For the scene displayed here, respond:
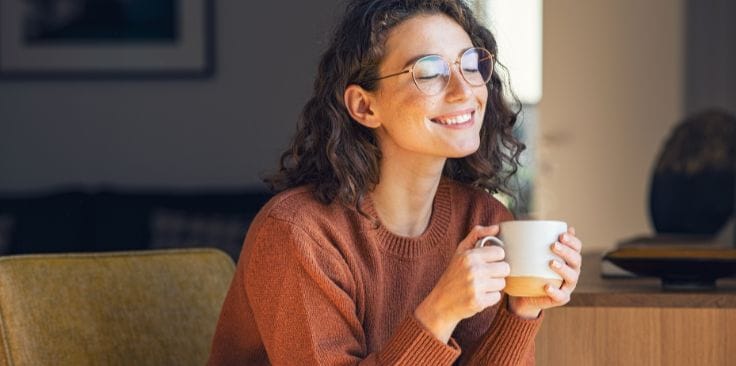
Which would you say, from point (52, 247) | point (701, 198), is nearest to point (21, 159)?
point (52, 247)

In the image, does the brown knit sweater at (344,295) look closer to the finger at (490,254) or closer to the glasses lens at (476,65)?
the finger at (490,254)

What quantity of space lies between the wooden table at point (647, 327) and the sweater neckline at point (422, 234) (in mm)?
185

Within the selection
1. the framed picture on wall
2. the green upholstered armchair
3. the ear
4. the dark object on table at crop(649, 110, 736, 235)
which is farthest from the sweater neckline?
the framed picture on wall

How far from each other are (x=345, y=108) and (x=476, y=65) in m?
0.20

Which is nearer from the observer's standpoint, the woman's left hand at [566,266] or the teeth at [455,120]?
the woman's left hand at [566,266]

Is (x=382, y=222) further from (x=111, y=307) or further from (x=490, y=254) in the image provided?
(x=111, y=307)

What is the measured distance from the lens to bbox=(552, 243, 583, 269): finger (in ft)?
4.58

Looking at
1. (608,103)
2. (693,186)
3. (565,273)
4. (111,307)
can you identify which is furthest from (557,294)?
(608,103)

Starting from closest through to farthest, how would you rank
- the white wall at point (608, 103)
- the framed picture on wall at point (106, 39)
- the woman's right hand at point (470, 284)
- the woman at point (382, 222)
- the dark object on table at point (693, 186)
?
1. the woman's right hand at point (470, 284)
2. the woman at point (382, 222)
3. the dark object on table at point (693, 186)
4. the framed picture on wall at point (106, 39)
5. the white wall at point (608, 103)

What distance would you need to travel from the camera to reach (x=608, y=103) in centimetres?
514

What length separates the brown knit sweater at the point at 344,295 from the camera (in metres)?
1.48

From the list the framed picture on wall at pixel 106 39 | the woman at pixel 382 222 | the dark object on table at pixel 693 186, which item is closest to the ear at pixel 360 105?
the woman at pixel 382 222

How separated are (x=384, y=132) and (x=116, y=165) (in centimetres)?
311

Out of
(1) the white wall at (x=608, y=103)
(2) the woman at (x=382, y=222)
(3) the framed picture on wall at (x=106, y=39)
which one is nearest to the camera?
(2) the woman at (x=382, y=222)
